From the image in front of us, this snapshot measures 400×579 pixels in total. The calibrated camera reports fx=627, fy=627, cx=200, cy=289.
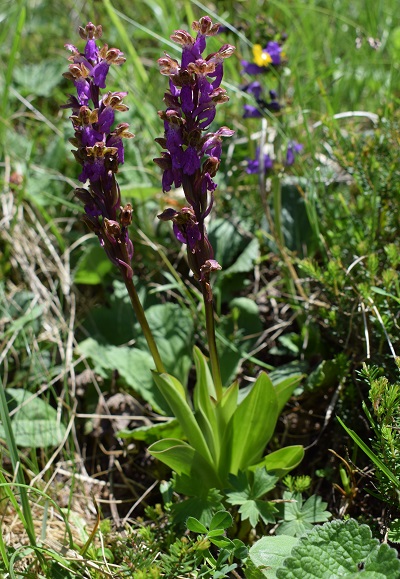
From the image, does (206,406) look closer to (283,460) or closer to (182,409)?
(182,409)

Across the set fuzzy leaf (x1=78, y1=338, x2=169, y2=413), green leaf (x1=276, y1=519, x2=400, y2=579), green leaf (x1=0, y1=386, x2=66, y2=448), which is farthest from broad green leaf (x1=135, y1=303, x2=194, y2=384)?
green leaf (x1=276, y1=519, x2=400, y2=579)

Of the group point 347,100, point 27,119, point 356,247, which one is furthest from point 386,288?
point 27,119

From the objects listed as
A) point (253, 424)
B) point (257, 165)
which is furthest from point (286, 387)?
point (257, 165)

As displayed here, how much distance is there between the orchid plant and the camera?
1.61 m

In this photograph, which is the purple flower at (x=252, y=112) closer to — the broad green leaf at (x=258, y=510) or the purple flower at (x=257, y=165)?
the purple flower at (x=257, y=165)

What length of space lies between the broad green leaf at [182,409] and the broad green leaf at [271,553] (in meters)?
0.33

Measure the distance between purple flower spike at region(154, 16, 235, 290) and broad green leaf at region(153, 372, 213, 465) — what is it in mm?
404

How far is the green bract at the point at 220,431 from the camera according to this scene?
1.87 meters

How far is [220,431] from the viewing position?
1942 millimetres

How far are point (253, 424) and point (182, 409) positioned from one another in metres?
0.23

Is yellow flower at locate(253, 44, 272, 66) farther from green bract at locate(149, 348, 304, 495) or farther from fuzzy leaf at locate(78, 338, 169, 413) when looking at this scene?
green bract at locate(149, 348, 304, 495)

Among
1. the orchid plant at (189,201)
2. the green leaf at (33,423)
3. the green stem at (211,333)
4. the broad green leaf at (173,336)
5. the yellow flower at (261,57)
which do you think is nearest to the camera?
the orchid plant at (189,201)

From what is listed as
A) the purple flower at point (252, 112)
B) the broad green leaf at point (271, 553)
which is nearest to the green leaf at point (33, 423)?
the broad green leaf at point (271, 553)

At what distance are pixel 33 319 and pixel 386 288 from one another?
156cm
